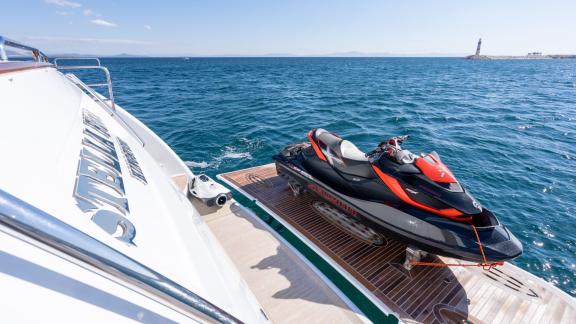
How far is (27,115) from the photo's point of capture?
1.67 meters

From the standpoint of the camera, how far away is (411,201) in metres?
3.75

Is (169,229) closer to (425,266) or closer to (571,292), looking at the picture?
(425,266)

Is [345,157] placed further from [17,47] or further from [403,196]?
[17,47]

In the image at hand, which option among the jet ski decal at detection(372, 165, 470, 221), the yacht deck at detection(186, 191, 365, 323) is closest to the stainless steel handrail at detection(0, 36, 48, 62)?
the yacht deck at detection(186, 191, 365, 323)

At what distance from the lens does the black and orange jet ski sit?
3320 millimetres

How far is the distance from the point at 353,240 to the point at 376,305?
1.25m

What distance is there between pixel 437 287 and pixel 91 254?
4327 mm

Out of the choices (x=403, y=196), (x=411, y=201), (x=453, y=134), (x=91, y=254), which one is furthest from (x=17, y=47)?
(x=453, y=134)

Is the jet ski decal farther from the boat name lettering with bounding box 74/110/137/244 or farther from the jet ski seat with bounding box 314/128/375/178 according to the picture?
the boat name lettering with bounding box 74/110/137/244

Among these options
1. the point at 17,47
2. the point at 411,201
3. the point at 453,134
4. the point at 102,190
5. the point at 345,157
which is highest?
the point at 17,47

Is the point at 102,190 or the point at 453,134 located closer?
the point at 102,190

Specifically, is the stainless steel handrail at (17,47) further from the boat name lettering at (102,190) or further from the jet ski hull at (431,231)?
the jet ski hull at (431,231)

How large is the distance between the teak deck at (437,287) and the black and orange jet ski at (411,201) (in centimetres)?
55

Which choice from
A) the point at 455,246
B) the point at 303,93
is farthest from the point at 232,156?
the point at 303,93
